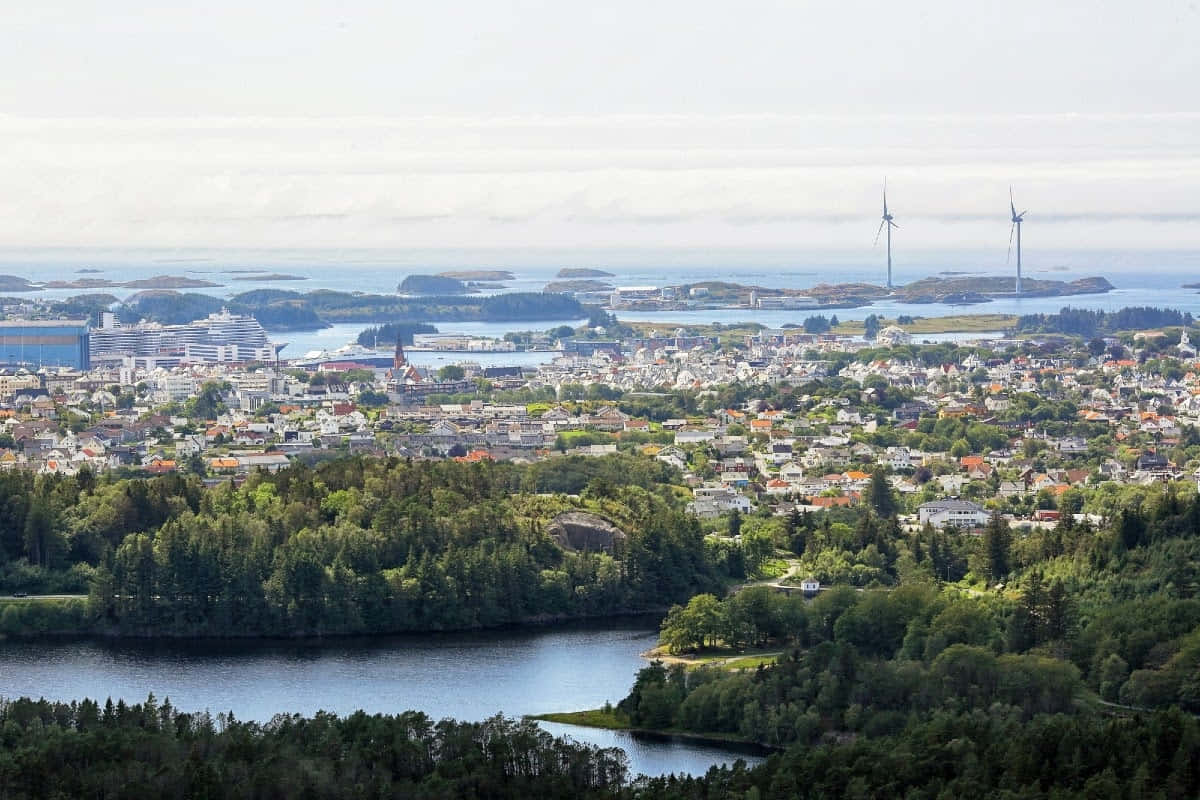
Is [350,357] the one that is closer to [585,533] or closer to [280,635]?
[585,533]

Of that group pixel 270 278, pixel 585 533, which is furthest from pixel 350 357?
pixel 270 278

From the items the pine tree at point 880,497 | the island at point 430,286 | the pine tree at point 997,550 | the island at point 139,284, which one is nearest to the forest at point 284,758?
the pine tree at point 997,550

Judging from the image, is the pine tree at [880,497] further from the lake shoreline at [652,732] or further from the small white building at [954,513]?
the lake shoreline at [652,732]

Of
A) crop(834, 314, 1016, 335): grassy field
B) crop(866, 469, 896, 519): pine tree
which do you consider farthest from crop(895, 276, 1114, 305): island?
crop(866, 469, 896, 519): pine tree

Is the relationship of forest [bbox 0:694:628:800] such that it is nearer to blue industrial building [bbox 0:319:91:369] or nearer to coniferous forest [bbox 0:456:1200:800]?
coniferous forest [bbox 0:456:1200:800]

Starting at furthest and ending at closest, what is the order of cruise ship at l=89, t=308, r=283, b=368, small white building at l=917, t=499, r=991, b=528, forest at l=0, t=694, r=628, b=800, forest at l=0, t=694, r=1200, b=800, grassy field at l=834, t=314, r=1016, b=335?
grassy field at l=834, t=314, r=1016, b=335, cruise ship at l=89, t=308, r=283, b=368, small white building at l=917, t=499, r=991, b=528, forest at l=0, t=694, r=628, b=800, forest at l=0, t=694, r=1200, b=800

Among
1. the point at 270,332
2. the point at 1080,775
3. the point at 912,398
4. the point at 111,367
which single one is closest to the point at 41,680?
the point at 1080,775

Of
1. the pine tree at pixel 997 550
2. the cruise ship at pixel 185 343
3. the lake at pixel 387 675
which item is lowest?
the lake at pixel 387 675
